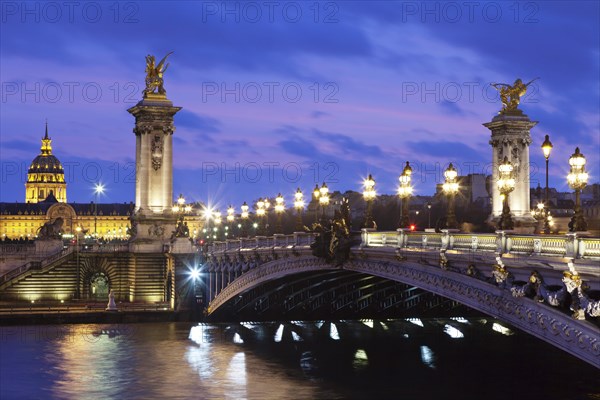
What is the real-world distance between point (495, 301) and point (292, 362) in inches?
997

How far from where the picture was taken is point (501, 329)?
70.2 meters

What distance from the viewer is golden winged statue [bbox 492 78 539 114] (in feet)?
213

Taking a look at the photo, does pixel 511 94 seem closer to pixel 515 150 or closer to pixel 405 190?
pixel 515 150

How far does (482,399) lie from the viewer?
44219 millimetres

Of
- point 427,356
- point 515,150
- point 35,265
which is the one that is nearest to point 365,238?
point 427,356

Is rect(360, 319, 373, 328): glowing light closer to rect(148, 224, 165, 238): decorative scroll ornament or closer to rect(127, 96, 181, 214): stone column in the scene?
rect(148, 224, 165, 238): decorative scroll ornament

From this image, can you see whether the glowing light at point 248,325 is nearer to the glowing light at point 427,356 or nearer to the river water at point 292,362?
the river water at point 292,362

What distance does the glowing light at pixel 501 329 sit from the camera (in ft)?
224

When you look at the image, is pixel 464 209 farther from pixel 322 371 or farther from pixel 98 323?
pixel 322 371

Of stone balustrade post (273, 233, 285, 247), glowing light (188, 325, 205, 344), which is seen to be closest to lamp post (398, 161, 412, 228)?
stone balustrade post (273, 233, 285, 247)

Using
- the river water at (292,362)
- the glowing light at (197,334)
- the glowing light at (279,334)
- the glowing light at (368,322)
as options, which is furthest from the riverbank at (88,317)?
the glowing light at (368,322)

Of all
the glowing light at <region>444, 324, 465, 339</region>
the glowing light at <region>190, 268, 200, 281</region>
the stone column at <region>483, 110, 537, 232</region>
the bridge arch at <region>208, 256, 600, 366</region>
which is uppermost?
the stone column at <region>483, 110, 537, 232</region>

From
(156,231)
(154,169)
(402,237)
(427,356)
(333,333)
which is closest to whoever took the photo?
(402,237)

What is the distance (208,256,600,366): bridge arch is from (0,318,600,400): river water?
212 inches
